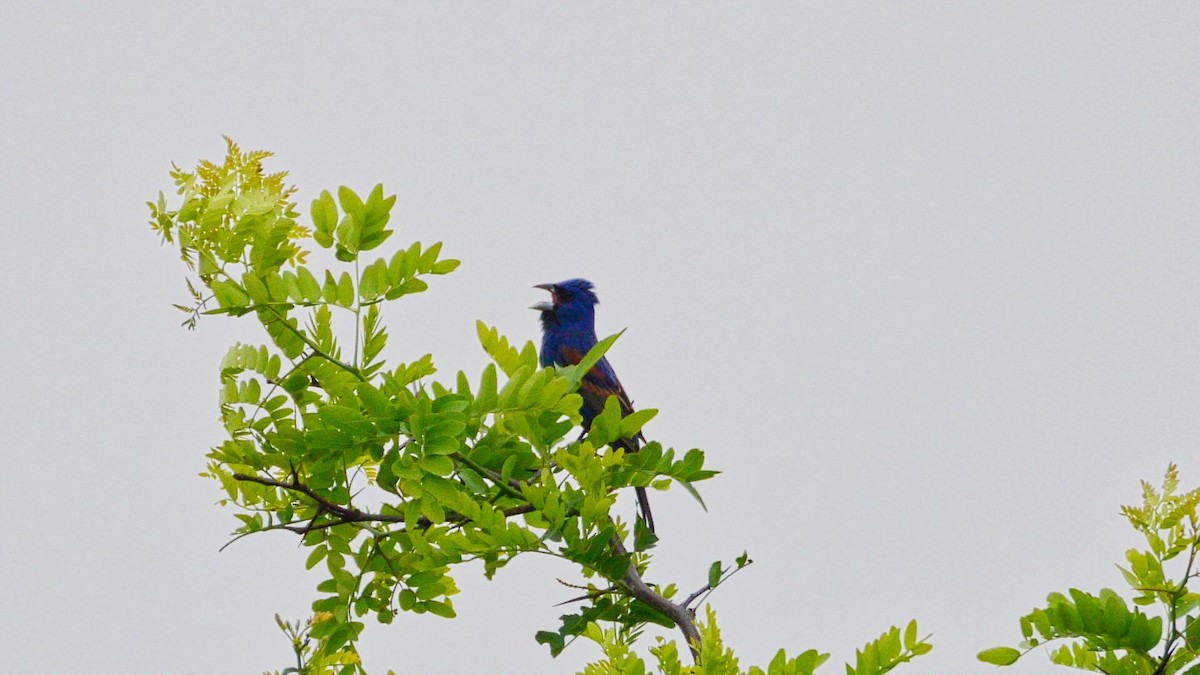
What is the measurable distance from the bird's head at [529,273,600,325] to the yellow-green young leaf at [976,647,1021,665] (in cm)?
449

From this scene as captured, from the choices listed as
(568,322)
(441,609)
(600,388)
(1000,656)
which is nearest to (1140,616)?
(1000,656)

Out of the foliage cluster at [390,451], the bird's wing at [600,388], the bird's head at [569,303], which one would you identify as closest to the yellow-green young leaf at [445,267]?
the foliage cluster at [390,451]

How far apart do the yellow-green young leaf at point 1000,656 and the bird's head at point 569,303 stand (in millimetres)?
4492

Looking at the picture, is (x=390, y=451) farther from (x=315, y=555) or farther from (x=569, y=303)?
(x=569, y=303)

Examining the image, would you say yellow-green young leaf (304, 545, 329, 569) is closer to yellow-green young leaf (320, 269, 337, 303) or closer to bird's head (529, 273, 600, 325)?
yellow-green young leaf (320, 269, 337, 303)

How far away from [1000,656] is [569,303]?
15.1ft

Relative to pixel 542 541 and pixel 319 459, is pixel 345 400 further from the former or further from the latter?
pixel 542 541

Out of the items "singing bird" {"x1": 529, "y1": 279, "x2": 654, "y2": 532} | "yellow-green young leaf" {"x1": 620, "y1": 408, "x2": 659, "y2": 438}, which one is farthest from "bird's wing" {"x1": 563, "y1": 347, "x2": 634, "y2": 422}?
"yellow-green young leaf" {"x1": 620, "y1": 408, "x2": 659, "y2": 438}

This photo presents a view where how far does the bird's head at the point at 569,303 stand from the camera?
7262 millimetres

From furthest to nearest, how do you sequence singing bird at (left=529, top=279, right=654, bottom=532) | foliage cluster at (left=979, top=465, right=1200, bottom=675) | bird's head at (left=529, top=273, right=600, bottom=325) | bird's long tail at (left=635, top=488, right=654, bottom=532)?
1. bird's head at (left=529, top=273, right=600, bottom=325)
2. singing bird at (left=529, top=279, right=654, bottom=532)
3. bird's long tail at (left=635, top=488, right=654, bottom=532)
4. foliage cluster at (left=979, top=465, right=1200, bottom=675)

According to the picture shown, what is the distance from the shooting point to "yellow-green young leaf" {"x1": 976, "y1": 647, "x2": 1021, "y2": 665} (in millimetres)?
2957

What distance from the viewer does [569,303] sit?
24.0 feet

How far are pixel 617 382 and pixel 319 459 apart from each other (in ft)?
10.6

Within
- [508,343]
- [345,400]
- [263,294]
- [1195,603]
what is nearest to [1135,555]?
[1195,603]
